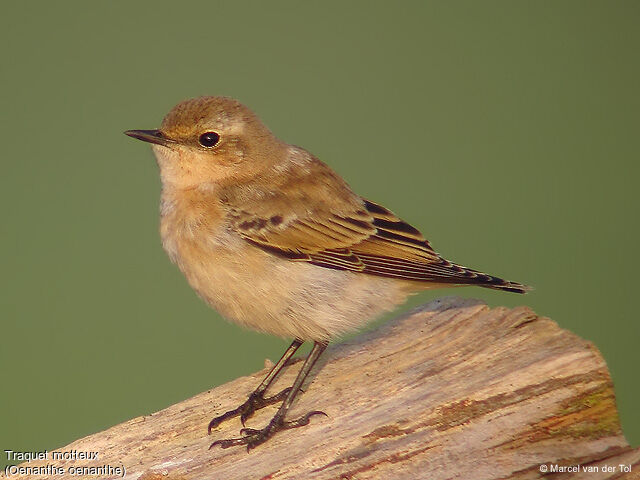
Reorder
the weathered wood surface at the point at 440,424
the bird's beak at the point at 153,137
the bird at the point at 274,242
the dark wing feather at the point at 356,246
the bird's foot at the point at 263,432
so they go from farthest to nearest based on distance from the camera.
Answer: the bird's beak at the point at 153,137 → the dark wing feather at the point at 356,246 → the bird at the point at 274,242 → the bird's foot at the point at 263,432 → the weathered wood surface at the point at 440,424

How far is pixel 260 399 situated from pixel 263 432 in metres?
0.61

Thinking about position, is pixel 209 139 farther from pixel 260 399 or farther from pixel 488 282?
pixel 488 282

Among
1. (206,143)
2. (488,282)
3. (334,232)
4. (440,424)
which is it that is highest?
(206,143)

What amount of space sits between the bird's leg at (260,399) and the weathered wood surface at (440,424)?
0.21 ft

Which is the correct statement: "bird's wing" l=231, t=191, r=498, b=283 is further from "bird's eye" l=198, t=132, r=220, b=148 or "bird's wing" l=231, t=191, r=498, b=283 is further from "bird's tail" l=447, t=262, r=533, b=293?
"bird's eye" l=198, t=132, r=220, b=148

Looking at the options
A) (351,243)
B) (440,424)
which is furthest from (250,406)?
(440,424)

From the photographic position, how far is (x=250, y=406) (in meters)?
5.75

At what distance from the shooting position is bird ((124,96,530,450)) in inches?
226

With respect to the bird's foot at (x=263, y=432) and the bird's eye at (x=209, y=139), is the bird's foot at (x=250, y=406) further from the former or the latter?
the bird's eye at (x=209, y=139)

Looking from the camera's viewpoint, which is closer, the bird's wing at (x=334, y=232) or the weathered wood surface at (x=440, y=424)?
the weathered wood surface at (x=440, y=424)

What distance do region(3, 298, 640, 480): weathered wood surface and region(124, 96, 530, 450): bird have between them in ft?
0.88

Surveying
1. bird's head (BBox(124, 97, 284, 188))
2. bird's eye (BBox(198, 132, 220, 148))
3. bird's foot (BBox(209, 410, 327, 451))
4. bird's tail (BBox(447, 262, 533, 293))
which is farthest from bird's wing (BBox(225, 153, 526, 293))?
bird's foot (BBox(209, 410, 327, 451))

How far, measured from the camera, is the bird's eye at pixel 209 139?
632 centimetres

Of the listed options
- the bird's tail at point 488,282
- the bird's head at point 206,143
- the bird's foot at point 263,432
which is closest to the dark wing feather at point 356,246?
the bird's tail at point 488,282
